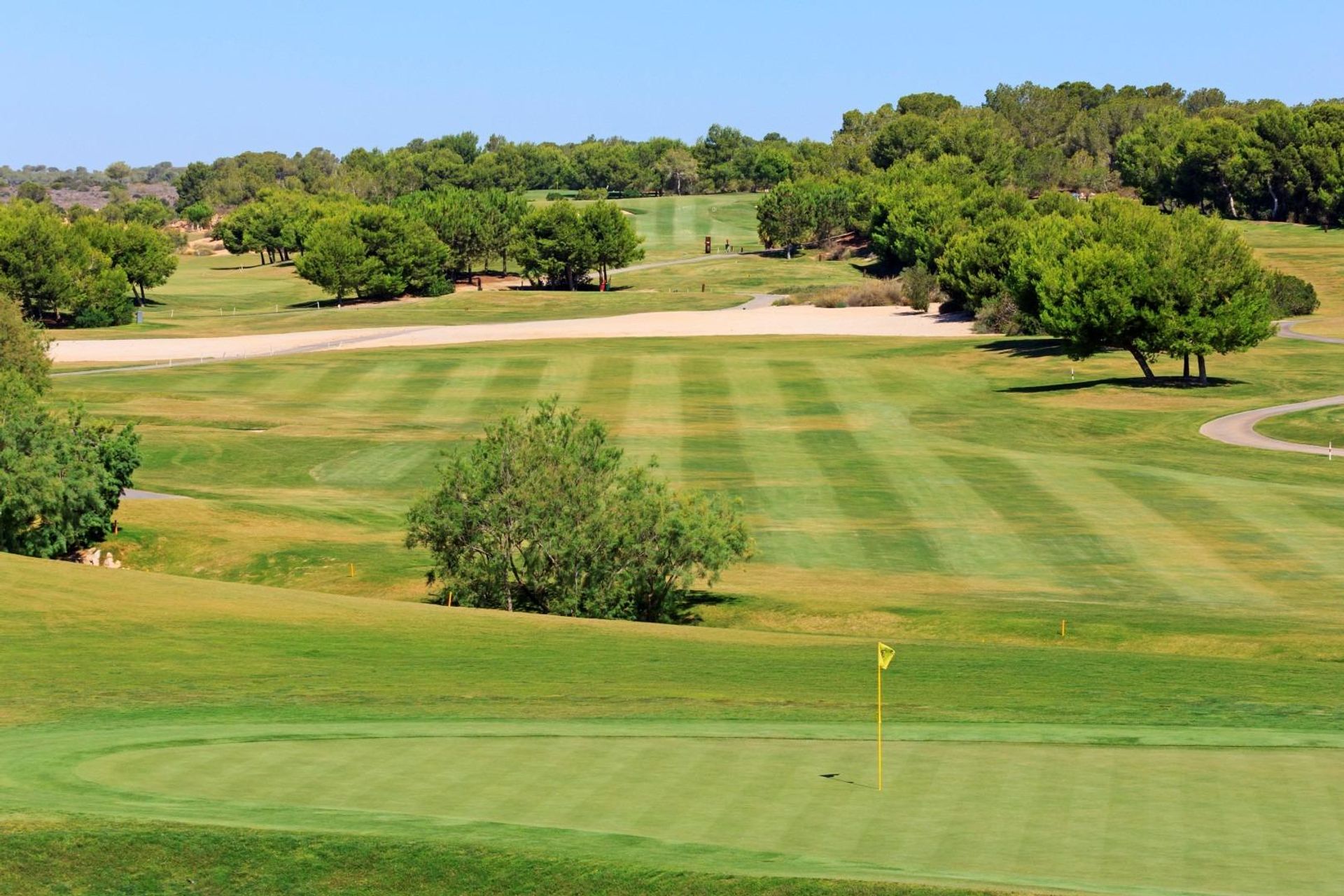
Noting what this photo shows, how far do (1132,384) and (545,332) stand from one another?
54.5m

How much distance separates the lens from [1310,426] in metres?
81.4

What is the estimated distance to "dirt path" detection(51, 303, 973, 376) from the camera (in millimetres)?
123312

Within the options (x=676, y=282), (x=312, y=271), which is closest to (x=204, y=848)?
(x=312, y=271)

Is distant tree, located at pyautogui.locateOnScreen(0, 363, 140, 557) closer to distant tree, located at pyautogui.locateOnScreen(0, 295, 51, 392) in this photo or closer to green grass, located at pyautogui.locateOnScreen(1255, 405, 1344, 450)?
distant tree, located at pyautogui.locateOnScreen(0, 295, 51, 392)

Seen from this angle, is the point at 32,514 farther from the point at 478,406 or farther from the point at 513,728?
the point at 478,406

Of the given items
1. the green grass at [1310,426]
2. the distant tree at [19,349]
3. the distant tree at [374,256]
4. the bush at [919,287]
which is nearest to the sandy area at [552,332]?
the bush at [919,287]

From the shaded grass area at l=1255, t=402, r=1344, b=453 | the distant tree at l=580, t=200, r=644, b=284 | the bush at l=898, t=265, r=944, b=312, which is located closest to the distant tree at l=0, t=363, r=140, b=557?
the shaded grass area at l=1255, t=402, r=1344, b=453

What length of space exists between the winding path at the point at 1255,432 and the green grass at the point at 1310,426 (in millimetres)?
612

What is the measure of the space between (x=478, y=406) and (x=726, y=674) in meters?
63.0

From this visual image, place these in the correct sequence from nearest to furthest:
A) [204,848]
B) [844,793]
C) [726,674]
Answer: [204,848]
[844,793]
[726,674]

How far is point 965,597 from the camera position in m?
43.4

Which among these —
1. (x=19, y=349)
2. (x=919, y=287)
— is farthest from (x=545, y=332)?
(x=19, y=349)

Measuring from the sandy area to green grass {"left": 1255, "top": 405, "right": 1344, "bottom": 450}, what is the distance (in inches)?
1787

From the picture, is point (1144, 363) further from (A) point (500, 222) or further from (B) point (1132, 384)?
(A) point (500, 222)
